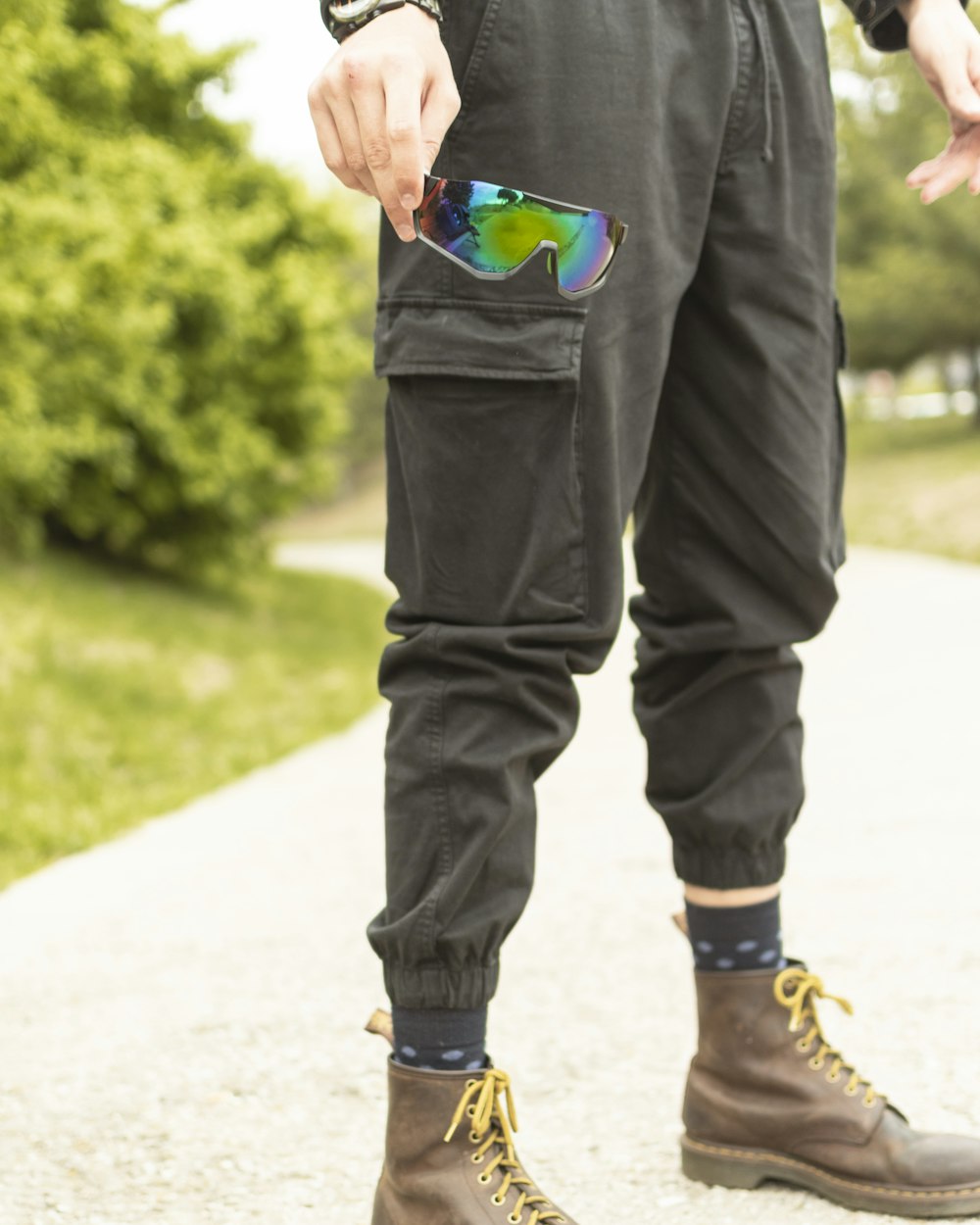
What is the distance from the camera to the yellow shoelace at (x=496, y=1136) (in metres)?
1.45

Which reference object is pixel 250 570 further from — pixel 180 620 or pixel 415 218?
pixel 415 218

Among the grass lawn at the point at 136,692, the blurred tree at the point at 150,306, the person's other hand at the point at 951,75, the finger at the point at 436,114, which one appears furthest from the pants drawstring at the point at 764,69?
the blurred tree at the point at 150,306

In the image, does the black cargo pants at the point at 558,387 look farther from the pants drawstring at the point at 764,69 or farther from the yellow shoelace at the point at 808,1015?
the yellow shoelace at the point at 808,1015

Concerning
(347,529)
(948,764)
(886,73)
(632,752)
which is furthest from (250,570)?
(347,529)

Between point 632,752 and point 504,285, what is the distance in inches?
148

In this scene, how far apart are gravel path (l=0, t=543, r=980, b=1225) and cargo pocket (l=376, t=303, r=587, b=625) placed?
750 millimetres

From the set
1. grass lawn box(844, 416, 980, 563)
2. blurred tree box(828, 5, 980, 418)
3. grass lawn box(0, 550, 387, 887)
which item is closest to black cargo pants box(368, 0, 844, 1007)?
grass lawn box(0, 550, 387, 887)

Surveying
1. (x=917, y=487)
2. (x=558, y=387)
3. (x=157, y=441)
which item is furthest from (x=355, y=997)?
(x=917, y=487)

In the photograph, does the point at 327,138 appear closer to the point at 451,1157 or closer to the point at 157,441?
the point at 451,1157

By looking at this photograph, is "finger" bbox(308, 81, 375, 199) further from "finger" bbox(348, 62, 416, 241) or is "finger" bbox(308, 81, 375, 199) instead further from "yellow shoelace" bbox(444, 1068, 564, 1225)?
"yellow shoelace" bbox(444, 1068, 564, 1225)

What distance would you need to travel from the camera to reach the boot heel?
170cm

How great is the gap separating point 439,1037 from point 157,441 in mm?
10000

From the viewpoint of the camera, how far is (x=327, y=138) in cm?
125

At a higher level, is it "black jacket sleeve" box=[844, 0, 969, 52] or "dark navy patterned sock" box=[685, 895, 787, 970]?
"black jacket sleeve" box=[844, 0, 969, 52]
